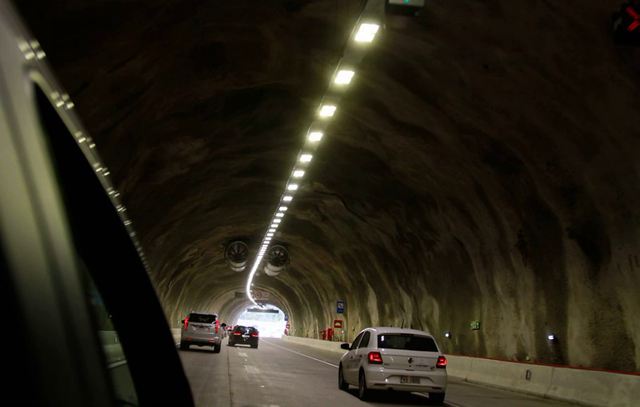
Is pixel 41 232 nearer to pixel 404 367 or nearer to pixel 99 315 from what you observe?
pixel 99 315

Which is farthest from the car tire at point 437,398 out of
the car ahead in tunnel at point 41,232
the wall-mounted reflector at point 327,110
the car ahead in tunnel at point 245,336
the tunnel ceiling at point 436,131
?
the car ahead in tunnel at point 245,336

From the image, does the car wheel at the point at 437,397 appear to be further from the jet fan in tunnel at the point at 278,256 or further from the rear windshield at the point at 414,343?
the jet fan in tunnel at the point at 278,256

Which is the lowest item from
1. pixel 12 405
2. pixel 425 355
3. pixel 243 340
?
pixel 12 405

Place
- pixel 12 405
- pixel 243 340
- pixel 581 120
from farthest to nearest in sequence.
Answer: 1. pixel 243 340
2. pixel 581 120
3. pixel 12 405

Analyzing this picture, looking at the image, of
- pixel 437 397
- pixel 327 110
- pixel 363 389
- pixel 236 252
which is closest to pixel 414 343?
pixel 437 397

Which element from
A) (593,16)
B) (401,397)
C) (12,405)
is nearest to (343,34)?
(593,16)

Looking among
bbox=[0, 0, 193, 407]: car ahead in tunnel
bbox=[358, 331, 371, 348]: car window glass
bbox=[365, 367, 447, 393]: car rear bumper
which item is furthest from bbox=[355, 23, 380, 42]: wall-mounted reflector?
bbox=[0, 0, 193, 407]: car ahead in tunnel

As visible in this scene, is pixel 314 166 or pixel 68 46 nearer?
pixel 68 46

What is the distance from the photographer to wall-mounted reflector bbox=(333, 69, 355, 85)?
55.7ft

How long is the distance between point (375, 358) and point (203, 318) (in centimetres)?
2209

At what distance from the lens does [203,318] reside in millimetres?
37188

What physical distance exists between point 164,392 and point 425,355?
13613mm

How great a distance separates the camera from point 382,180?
2498 centimetres

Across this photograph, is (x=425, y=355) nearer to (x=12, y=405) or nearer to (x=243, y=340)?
(x=12, y=405)
